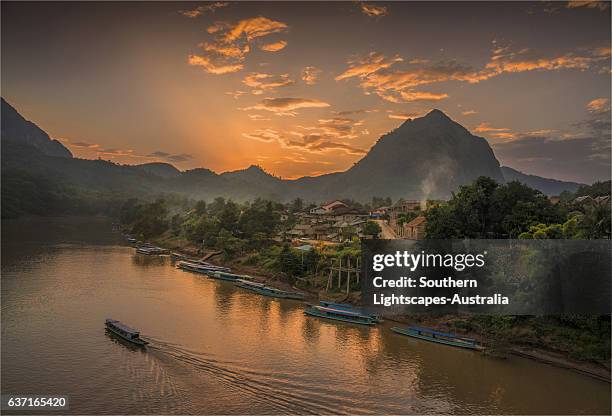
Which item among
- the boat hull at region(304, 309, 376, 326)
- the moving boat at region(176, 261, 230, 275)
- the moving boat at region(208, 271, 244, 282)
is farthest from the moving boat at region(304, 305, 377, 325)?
the moving boat at region(176, 261, 230, 275)

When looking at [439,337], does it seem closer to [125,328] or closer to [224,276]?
[125,328]

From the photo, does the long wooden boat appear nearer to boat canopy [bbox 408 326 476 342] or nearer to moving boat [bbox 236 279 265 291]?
boat canopy [bbox 408 326 476 342]

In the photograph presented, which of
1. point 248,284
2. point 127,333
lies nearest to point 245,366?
point 127,333

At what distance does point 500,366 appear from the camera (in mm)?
28625

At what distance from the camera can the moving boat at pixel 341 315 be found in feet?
123

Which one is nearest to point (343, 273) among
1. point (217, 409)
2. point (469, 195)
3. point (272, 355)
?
point (469, 195)

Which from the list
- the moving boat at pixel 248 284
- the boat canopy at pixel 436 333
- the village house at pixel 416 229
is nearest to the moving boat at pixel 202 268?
the moving boat at pixel 248 284

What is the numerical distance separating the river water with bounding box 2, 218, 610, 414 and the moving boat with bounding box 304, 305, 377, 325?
0.87 metres

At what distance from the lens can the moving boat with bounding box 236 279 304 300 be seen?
1884 inches

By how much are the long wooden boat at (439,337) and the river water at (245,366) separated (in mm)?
689

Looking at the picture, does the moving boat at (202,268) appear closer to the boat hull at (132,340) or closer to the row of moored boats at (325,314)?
the row of moored boats at (325,314)

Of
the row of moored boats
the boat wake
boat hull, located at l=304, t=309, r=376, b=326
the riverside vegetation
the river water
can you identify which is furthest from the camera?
A: boat hull, located at l=304, t=309, r=376, b=326

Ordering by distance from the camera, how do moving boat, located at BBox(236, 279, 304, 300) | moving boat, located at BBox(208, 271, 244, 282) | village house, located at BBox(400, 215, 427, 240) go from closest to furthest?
moving boat, located at BBox(236, 279, 304, 300)
moving boat, located at BBox(208, 271, 244, 282)
village house, located at BBox(400, 215, 427, 240)

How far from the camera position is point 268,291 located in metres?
49.0
